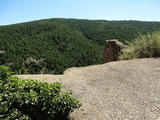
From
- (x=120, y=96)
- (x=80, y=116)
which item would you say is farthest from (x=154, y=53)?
(x=80, y=116)

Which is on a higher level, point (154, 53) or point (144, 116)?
point (154, 53)

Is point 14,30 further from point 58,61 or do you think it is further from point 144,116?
point 144,116

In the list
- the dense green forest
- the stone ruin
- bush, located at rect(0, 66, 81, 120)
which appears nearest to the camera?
bush, located at rect(0, 66, 81, 120)

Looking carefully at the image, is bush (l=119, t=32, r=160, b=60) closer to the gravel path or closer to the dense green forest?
the gravel path

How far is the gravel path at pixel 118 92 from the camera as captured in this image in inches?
94.1

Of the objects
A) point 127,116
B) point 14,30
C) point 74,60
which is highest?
point 14,30

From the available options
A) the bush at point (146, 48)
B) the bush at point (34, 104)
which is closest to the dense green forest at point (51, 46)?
the bush at point (146, 48)

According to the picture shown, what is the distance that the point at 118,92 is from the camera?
10.3ft

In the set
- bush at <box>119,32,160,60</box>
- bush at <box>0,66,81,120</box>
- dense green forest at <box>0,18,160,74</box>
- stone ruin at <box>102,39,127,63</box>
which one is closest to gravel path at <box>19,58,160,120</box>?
bush at <box>0,66,81,120</box>

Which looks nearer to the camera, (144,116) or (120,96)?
(144,116)

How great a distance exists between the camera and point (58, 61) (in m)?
41.1

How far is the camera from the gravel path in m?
2.39

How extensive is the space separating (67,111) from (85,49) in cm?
4356

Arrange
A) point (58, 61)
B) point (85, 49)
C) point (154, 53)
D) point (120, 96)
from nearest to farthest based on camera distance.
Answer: point (120, 96) < point (154, 53) < point (58, 61) < point (85, 49)
